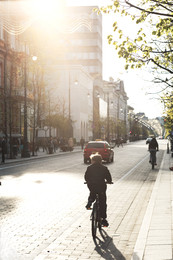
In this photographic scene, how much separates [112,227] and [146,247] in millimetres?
2152

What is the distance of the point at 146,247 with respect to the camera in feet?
21.4

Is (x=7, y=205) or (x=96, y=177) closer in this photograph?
(x=96, y=177)

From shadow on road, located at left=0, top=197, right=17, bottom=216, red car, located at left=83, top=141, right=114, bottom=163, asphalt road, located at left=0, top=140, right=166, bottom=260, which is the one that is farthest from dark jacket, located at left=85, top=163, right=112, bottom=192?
red car, located at left=83, top=141, right=114, bottom=163

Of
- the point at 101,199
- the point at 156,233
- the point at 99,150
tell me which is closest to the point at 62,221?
the point at 101,199

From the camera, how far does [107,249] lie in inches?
272

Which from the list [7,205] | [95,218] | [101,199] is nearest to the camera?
[95,218]

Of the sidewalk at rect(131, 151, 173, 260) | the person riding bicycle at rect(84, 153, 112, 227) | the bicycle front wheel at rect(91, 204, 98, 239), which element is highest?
the person riding bicycle at rect(84, 153, 112, 227)

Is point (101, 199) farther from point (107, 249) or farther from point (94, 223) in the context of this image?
point (107, 249)

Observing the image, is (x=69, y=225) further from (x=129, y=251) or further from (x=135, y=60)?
(x=135, y=60)

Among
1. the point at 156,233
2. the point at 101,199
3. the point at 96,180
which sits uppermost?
the point at 96,180

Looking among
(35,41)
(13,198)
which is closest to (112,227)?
(13,198)

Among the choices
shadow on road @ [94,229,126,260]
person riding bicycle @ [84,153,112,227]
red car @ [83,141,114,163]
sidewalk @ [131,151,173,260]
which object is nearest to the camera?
sidewalk @ [131,151,173,260]

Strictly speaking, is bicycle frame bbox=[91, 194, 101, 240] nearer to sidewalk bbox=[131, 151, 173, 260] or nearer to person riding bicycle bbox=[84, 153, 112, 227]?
person riding bicycle bbox=[84, 153, 112, 227]

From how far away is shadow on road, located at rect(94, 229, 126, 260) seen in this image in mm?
6446
